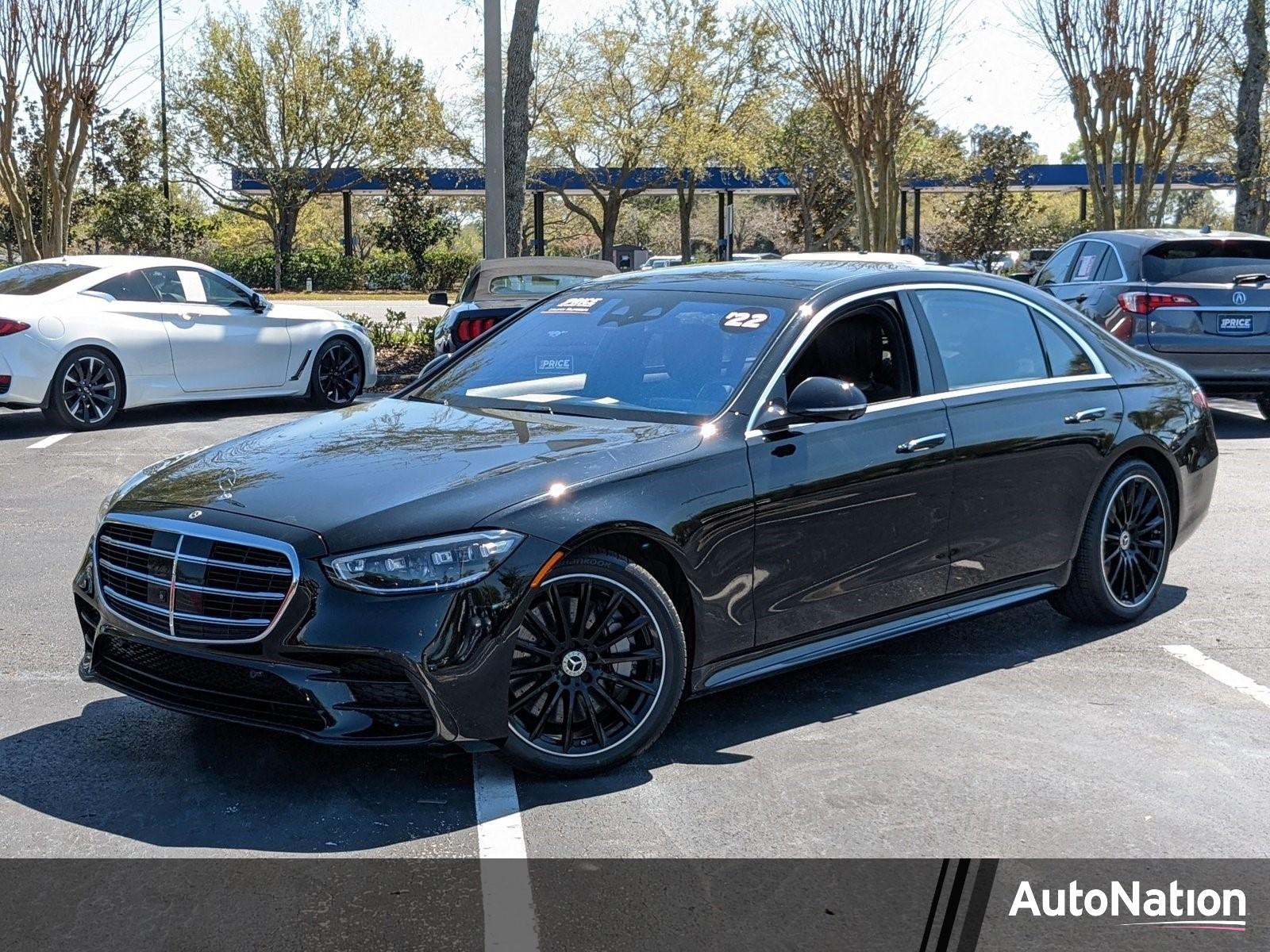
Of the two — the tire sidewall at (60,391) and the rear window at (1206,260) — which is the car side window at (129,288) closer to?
the tire sidewall at (60,391)

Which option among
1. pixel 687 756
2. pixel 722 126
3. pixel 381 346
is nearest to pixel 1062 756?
pixel 687 756

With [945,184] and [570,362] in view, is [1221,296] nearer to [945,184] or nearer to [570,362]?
[570,362]

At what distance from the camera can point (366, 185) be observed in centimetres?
4791

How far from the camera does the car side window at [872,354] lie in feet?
18.8

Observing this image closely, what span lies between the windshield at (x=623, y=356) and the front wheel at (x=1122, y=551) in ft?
6.00

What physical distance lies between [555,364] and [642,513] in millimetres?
1330

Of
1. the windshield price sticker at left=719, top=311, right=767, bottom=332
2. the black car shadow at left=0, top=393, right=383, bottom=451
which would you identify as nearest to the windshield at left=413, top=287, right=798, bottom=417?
the windshield price sticker at left=719, top=311, right=767, bottom=332

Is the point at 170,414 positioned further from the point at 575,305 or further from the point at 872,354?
the point at 872,354

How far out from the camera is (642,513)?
4688 mm

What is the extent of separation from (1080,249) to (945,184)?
123 ft

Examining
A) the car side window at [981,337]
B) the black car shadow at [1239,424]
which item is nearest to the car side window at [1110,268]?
the black car shadow at [1239,424]

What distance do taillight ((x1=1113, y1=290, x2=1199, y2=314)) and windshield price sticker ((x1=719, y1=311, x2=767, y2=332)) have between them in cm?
769

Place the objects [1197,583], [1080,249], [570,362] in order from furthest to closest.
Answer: [1080,249] < [1197,583] < [570,362]

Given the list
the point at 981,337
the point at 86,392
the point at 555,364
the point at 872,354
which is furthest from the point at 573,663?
the point at 86,392
